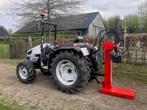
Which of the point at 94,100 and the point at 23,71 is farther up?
the point at 23,71

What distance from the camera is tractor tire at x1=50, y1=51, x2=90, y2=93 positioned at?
5462mm

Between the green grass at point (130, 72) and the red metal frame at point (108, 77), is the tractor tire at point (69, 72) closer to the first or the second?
the red metal frame at point (108, 77)

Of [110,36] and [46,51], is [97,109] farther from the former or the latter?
[46,51]

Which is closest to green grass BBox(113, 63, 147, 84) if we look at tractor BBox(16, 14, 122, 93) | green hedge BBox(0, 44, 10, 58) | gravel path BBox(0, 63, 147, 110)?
gravel path BBox(0, 63, 147, 110)

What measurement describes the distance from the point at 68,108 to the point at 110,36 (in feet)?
6.87

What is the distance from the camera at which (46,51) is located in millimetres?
6453

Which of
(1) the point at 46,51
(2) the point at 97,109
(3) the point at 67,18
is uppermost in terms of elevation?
(3) the point at 67,18

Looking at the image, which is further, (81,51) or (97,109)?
(81,51)

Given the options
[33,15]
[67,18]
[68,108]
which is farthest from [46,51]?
[67,18]

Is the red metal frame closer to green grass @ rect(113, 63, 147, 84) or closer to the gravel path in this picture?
the gravel path

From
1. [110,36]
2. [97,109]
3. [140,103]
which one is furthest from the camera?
[110,36]

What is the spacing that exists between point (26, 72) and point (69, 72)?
143cm

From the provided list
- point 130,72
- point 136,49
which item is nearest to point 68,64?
point 130,72

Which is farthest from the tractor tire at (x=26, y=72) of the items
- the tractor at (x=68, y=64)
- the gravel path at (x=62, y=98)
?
the gravel path at (x=62, y=98)
